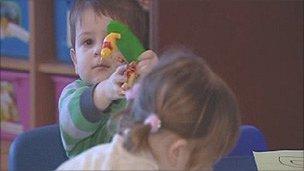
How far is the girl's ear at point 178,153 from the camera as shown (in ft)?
2.02

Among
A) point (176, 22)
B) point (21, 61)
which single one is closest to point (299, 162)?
point (176, 22)

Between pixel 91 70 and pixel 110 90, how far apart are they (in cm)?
14

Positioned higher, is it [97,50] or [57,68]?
[97,50]

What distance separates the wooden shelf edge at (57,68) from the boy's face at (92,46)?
3.35 feet

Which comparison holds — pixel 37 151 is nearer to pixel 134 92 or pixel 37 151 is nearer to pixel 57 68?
pixel 134 92

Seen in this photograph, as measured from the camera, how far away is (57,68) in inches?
76.1

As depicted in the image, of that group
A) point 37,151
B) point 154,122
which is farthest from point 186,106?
point 37,151

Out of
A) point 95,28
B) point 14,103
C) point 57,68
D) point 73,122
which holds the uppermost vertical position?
point 95,28

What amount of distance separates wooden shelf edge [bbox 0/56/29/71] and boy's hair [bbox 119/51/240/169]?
56.1 inches

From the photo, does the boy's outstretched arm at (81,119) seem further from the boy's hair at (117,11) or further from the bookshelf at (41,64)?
the bookshelf at (41,64)

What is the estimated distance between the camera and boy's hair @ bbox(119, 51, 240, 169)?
1.99ft

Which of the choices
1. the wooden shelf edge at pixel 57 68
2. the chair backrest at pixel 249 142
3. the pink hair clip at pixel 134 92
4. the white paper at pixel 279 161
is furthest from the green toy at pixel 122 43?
the wooden shelf edge at pixel 57 68

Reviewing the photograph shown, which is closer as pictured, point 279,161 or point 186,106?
point 186,106

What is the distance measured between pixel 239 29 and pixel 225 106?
0.92 m
